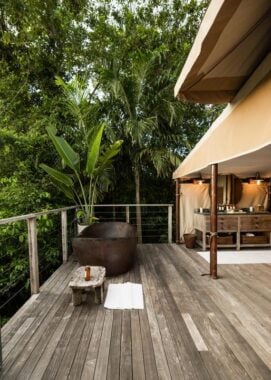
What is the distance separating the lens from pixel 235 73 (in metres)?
2.88

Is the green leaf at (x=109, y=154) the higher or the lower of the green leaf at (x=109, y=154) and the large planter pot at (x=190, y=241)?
the higher

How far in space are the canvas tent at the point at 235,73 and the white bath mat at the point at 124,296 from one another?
209 cm

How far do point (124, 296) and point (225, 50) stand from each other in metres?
3.03

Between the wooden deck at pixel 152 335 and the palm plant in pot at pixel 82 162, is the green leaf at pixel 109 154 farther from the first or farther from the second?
the wooden deck at pixel 152 335

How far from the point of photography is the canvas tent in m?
1.87

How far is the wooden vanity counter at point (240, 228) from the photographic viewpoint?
5934mm

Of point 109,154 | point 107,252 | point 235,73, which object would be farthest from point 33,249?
point 235,73

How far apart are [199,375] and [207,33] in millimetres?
2531

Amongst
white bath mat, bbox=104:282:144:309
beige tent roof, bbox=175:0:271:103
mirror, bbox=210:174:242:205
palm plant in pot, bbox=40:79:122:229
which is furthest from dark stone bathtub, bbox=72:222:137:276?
mirror, bbox=210:174:242:205

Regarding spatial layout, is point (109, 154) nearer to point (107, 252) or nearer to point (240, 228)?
point (107, 252)

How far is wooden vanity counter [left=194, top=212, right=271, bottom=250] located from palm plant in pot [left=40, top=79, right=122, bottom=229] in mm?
2673

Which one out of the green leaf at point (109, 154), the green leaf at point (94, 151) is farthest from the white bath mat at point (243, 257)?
the green leaf at point (94, 151)

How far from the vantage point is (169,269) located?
14.5 feet

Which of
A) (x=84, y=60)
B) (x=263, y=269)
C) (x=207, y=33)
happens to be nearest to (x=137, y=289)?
(x=263, y=269)
